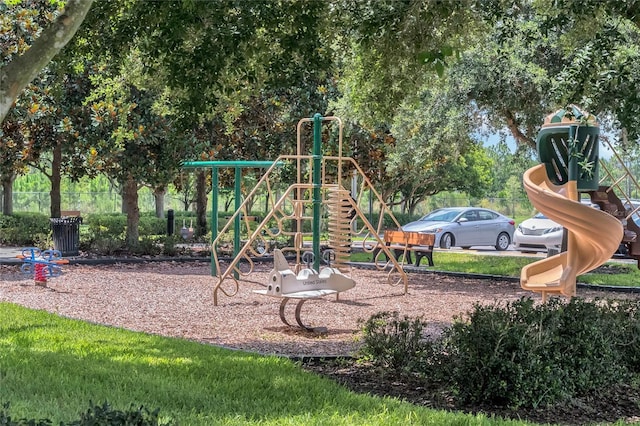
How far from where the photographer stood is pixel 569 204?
10352 mm

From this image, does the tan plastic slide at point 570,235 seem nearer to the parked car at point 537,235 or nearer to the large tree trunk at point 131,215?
the large tree trunk at point 131,215

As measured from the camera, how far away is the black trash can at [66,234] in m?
19.9

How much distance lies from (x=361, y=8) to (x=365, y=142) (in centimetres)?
1541

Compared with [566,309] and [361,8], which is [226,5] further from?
[566,309]

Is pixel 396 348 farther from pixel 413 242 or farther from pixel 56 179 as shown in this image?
pixel 56 179

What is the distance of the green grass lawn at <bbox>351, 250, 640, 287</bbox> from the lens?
53.2 ft

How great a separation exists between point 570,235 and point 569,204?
88 centimetres

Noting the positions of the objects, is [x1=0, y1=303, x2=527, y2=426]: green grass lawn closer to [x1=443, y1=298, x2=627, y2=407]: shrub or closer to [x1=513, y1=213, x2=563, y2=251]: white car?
[x1=443, y1=298, x2=627, y2=407]: shrub

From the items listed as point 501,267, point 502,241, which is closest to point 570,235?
point 501,267

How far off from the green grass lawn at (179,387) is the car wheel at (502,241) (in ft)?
64.1

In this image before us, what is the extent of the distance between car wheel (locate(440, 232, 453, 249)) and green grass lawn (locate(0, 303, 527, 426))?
17504 millimetres

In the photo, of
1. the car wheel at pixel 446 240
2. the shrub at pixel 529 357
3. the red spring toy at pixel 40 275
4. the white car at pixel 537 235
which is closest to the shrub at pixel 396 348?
the shrub at pixel 529 357

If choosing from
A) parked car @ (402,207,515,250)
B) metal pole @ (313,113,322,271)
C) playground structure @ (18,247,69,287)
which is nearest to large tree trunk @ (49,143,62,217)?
playground structure @ (18,247,69,287)

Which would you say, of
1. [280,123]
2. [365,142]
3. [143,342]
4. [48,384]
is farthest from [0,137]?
[48,384]
